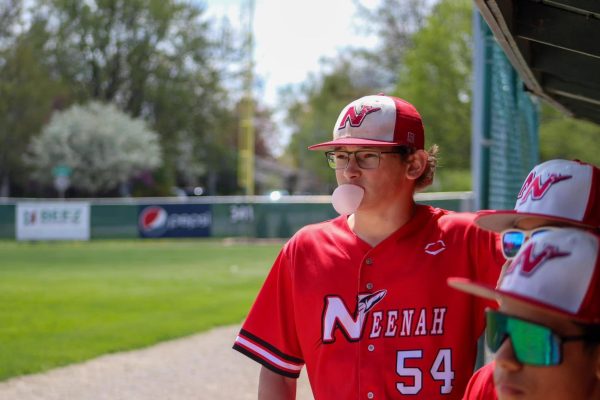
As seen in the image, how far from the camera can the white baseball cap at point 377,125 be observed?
3139mm

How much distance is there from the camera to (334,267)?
124 inches

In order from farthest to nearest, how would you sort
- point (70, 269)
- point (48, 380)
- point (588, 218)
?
point (70, 269) < point (48, 380) < point (588, 218)

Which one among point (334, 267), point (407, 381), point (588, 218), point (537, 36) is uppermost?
point (537, 36)

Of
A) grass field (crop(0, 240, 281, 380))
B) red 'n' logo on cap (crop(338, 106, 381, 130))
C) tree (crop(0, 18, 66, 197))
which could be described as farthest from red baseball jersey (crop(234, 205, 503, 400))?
tree (crop(0, 18, 66, 197))

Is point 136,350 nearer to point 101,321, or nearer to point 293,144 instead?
point 101,321

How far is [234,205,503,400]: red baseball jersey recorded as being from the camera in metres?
2.99

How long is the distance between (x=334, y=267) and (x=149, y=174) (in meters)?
53.0

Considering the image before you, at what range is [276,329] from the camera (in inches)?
130

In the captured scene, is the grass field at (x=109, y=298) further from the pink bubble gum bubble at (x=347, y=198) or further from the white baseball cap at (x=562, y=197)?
the white baseball cap at (x=562, y=197)

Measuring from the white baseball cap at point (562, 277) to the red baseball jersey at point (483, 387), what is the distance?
0.54 m

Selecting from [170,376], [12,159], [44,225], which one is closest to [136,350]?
[170,376]

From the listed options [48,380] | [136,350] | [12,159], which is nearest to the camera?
[48,380]

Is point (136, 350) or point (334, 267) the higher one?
point (334, 267)

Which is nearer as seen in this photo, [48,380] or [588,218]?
[588,218]
